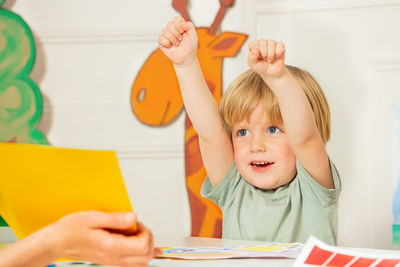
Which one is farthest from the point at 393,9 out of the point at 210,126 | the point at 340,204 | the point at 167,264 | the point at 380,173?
the point at 167,264

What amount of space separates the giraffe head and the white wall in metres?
0.02

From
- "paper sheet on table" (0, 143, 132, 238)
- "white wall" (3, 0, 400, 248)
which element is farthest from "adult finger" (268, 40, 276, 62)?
"white wall" (3, 0, 400, 248)

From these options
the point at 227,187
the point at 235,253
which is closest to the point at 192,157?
the point at 227,187

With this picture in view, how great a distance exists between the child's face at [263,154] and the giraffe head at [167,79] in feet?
1.47

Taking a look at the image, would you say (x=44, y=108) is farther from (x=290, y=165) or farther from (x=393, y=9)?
(x=393, y=9)

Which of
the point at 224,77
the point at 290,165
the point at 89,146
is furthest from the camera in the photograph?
the point at 89,146

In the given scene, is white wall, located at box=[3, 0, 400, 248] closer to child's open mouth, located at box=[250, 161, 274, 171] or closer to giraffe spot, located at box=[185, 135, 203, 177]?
giraffe spot, located at box=[185, 135, 203, 177]

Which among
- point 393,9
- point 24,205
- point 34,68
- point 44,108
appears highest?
point 393,9

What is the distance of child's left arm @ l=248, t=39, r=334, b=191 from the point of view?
2.48 ft

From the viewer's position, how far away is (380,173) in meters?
1.28

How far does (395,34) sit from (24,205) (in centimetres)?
113

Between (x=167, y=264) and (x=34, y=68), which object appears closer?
(x=167, y=264)

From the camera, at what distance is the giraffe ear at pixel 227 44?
1.36 m

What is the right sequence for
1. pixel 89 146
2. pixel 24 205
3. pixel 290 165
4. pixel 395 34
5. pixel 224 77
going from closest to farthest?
pixel 24 205 < pixel 290 165 < pixel 395 34 < pixel 224 77 < pixel 89 146
